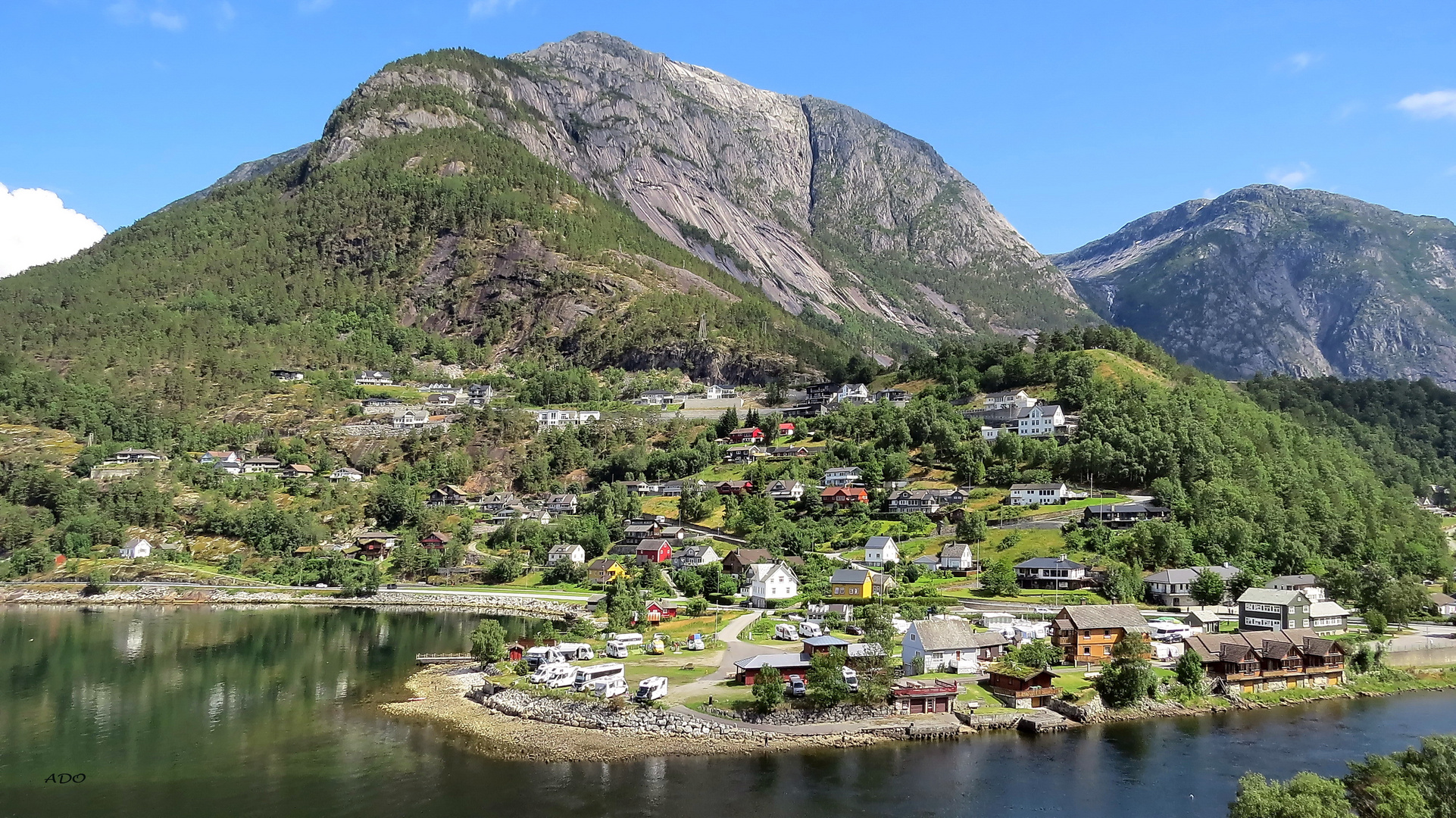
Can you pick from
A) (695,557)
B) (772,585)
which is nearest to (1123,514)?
(772,585)

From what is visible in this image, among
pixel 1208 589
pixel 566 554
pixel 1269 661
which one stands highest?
pixel 1208 589

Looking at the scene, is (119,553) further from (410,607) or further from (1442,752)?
(1442,752)

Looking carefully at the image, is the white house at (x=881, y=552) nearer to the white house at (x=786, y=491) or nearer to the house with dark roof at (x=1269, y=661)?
the white house at (x=786, y=491)

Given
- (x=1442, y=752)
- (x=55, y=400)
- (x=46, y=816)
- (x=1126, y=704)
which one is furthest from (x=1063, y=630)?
(x=55, y=400)

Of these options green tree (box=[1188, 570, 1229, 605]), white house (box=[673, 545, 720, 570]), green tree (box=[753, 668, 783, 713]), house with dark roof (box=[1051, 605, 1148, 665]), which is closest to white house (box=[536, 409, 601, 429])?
white house (box=[673, 545, 720, 570])

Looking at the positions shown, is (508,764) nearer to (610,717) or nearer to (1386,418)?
(610,717)

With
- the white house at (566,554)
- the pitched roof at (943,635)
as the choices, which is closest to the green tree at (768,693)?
the pitched roof at (943,635)

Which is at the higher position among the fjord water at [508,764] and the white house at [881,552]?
the white house at [881,552]
